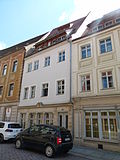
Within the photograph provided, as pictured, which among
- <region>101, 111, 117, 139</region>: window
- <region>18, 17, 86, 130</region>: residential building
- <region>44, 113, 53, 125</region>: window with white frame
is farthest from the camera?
<region>44, 113, 53, 125</region>: window with white frame

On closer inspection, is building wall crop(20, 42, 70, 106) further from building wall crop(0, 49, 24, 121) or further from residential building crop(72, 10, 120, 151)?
building wall crop(0, 49, 24, 121)

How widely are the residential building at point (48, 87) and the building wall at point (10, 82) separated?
1.05 m

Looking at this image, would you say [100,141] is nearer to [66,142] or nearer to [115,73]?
[66,142]

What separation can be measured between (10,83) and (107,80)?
13438mm

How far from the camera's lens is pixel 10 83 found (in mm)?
18266

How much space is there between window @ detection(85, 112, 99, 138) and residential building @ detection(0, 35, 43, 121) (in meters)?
9.36

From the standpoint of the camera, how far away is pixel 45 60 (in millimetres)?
15469

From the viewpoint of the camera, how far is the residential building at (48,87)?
12070 mm

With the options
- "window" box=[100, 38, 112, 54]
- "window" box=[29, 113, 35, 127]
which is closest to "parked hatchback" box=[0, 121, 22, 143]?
"window" box=[29, 113, 35, 127]

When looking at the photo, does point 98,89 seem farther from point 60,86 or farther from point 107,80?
point 60,86

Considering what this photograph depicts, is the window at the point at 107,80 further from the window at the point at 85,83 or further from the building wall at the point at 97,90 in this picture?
the window at the point at 85,83

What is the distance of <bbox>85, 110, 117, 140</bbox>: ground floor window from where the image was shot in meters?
9.14

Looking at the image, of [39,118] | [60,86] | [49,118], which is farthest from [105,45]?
[39,118]

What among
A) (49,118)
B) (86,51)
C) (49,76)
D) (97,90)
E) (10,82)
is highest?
(86,51)
